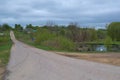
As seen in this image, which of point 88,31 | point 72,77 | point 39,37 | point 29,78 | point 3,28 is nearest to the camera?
point 72,77

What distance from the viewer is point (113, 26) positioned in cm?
10381

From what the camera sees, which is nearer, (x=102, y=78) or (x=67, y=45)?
(x=102, y=78)

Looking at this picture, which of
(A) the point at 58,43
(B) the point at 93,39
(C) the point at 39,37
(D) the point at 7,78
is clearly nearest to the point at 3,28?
(B) the point at 93,39

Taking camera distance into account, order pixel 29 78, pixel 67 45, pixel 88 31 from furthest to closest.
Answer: pixel 88 31
pixel 67 45
pixel 29 78

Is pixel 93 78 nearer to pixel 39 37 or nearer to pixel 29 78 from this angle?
pixel 29 78

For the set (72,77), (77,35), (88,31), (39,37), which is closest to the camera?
(72,77)

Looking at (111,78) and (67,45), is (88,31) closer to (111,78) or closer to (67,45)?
(67,45)

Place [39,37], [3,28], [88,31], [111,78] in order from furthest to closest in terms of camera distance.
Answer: [3,28], [88,31], [39,37], [111,78]

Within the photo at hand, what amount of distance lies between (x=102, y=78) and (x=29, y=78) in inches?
186

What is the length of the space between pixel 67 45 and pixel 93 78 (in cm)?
3893

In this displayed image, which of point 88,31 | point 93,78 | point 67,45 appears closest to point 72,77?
point 93,78

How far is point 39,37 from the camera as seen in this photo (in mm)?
66125

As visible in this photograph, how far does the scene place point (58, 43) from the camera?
174ft

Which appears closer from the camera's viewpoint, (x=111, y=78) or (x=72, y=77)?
(x=111, y=78)
